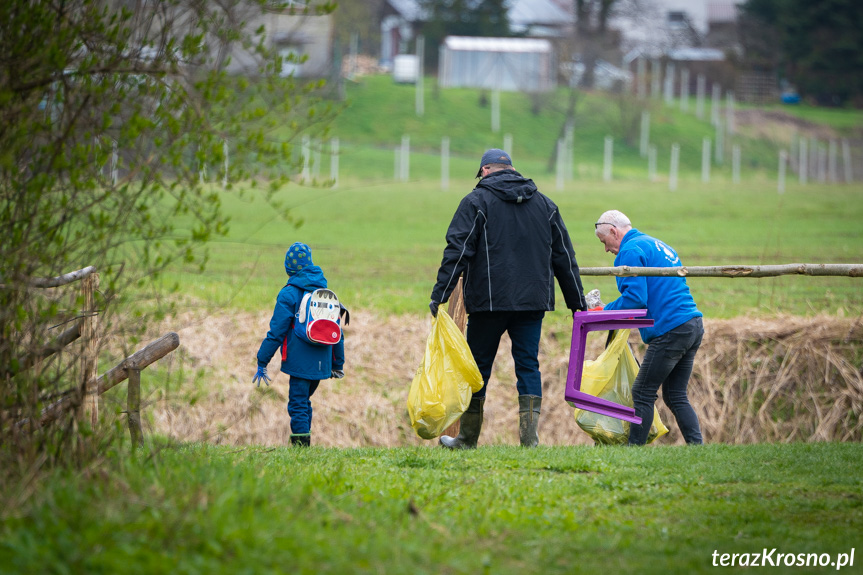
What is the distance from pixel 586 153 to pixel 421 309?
2678 cm

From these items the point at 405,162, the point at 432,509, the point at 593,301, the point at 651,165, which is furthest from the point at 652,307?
the point at 651,165

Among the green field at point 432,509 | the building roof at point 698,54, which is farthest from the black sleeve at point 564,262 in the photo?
the building roof at point 698,54

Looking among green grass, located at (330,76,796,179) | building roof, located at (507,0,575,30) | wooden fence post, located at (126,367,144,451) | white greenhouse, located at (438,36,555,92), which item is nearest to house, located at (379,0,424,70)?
building roof, located at (507,0,575,30)

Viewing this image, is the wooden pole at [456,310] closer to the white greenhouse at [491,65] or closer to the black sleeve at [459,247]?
the black sleeve at [459,247]

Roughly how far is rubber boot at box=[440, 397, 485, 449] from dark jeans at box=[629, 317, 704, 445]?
1.18 m

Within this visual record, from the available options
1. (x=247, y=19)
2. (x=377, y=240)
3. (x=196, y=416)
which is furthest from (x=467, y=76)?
(x=247, y=19)

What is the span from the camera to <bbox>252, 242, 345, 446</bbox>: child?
7.03m

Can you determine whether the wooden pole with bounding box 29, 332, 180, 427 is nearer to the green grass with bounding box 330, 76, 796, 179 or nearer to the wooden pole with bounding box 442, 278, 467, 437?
the wooden pole with bounding box 442, 278, 467, 437

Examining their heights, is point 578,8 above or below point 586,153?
above

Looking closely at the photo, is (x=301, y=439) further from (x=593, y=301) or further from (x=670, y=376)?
(x=670, y=376)

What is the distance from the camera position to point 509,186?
6434mm

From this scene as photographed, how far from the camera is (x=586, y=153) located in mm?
36688

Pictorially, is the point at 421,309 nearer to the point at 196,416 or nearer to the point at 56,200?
the point at 196,416

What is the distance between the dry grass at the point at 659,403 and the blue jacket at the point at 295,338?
2103 millimetres
